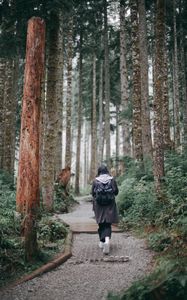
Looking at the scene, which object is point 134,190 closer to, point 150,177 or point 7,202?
point 150,177

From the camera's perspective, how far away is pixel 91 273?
7.31m

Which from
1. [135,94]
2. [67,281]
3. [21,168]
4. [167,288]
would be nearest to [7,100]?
[135,94]

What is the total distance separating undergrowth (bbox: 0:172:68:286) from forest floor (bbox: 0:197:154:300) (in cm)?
35

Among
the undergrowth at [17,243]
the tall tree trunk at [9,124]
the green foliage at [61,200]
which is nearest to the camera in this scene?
the undergrowth at [17,243]

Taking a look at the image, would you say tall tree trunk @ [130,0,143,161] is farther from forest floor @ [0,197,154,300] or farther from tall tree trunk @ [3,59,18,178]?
tall tree trunk @ [3,59,18,178]

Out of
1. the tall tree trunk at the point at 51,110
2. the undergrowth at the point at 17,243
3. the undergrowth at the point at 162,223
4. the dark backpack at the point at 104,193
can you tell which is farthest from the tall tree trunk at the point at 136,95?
the dark backpack at the point at 104,193

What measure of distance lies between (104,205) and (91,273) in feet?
8.16

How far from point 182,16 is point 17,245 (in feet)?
73.4

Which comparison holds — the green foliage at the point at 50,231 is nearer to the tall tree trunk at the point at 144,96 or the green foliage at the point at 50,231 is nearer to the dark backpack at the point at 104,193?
the dark backpack at the point at 104,193

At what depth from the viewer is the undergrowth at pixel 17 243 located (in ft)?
22.7

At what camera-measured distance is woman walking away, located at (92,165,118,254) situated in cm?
936

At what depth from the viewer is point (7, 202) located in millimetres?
12016

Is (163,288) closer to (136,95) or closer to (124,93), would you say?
(136,95)

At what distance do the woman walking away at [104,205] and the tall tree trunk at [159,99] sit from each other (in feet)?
6.38
